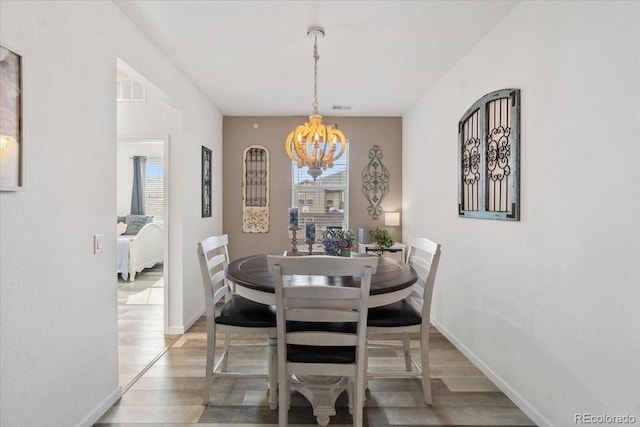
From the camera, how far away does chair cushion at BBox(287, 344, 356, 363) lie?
1.77 meters

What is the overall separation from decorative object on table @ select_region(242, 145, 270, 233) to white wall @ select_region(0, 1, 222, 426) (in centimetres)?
257

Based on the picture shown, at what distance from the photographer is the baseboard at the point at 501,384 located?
79.3 inches

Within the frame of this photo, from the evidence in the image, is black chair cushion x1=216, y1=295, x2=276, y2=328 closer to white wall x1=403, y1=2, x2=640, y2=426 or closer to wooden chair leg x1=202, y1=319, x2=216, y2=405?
wooden chair leg x1=202, y1=319, x2=216, y2=405

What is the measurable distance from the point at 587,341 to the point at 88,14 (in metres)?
3.14

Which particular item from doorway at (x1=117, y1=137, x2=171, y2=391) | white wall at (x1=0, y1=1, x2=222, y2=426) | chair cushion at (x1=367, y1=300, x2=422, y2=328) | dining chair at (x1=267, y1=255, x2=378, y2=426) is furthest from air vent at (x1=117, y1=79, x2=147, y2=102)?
chair cushion at (x1=367, y1=300, x2=422, y2=328)

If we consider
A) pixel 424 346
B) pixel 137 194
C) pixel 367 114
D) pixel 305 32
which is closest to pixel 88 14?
pixel 305 32

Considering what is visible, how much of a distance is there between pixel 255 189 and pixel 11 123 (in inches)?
143

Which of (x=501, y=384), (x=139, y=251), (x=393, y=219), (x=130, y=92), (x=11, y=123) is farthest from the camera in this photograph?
(x=139, y=251)

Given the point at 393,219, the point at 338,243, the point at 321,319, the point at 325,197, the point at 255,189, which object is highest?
the point at 255,189

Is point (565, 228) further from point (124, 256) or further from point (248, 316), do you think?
point (124, 256)

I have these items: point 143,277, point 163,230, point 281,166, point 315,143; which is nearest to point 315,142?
point 315,143

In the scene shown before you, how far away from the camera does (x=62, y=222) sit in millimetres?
1796

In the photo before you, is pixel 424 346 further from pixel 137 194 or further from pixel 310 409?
pixel 137 194

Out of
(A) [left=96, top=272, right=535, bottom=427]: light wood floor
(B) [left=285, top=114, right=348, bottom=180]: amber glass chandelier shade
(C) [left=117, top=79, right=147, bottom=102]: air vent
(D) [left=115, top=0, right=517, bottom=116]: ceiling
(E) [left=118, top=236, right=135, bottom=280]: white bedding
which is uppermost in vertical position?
(D) [left=115, top=0, right=517, bottom=116]: ceiling
